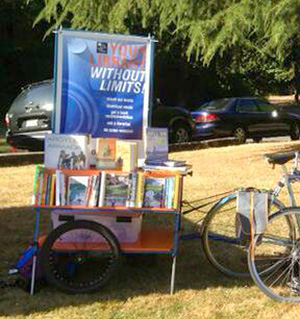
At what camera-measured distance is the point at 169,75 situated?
34.8 m

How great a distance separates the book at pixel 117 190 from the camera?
499cm

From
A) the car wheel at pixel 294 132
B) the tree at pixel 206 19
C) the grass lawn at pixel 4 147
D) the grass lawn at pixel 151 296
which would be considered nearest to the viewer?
the grass lawn at pixel 151 296

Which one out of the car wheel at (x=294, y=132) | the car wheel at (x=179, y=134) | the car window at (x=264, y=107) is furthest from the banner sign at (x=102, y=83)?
the car wheel at (x=294, y=132)

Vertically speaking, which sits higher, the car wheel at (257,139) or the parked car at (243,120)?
the parked car at (243,120)

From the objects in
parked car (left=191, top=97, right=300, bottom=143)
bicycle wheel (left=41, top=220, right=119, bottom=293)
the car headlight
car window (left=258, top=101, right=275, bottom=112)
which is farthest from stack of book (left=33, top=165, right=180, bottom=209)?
car window (left=258, top=101, right=275, bottom=112)

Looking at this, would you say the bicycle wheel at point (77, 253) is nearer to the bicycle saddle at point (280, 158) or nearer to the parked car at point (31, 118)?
the bicycle saddle at point (280, 158)

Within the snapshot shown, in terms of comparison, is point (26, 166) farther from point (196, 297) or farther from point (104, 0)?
point (196, 297)

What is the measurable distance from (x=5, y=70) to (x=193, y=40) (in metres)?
23.2

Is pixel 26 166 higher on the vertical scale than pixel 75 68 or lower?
lower

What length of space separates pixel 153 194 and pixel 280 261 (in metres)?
1.19

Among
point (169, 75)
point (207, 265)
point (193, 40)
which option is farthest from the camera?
point (169, 75)

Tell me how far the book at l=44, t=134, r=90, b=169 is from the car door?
574 inches

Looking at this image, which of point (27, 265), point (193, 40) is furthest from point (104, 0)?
point (27, 265)

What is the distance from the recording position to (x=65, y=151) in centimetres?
511
